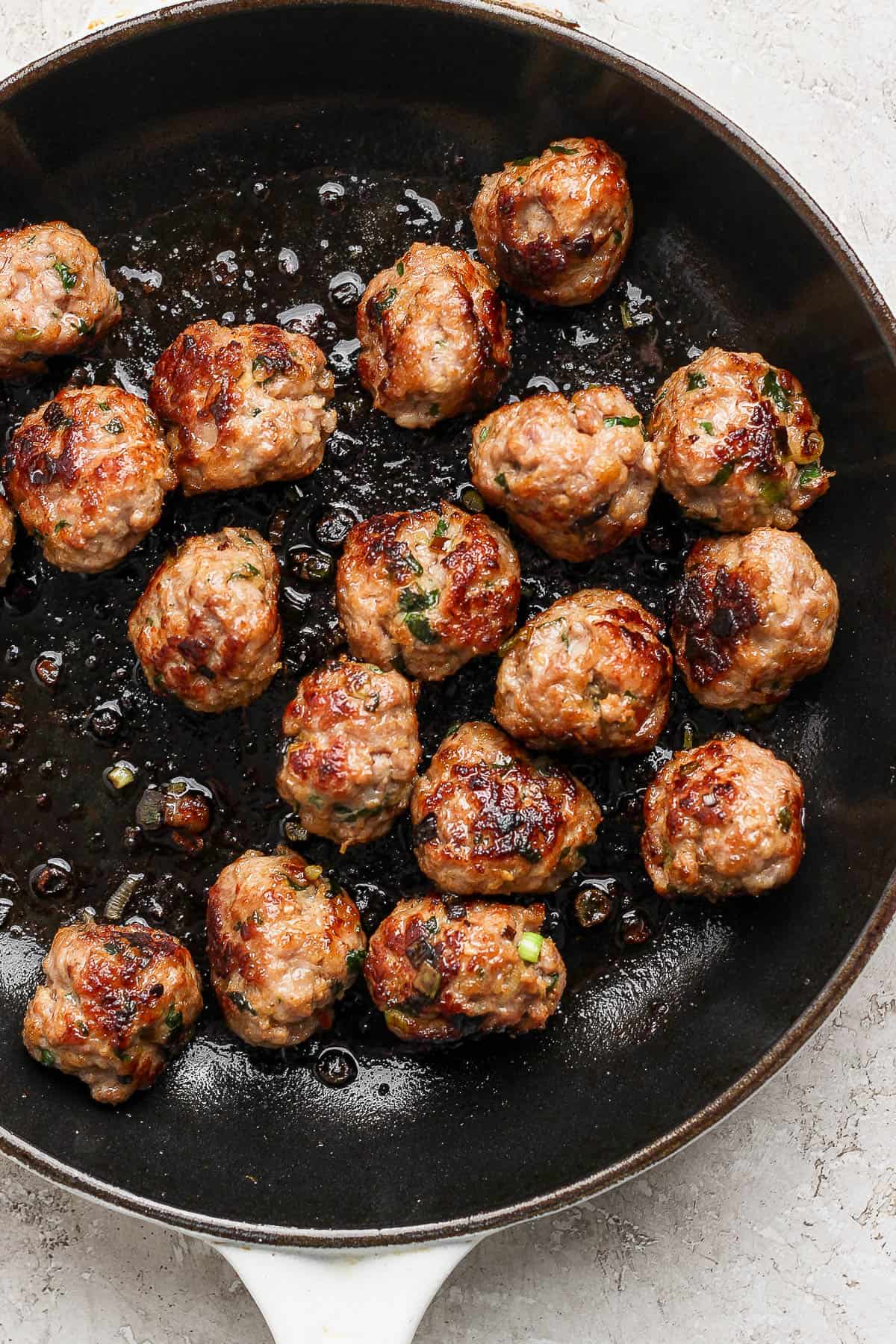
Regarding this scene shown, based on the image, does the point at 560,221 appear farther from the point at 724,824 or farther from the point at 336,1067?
the point at 336,1067

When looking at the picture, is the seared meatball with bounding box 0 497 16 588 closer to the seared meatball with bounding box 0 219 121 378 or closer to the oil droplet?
the seared meatball with bounding box 0 219 121 378

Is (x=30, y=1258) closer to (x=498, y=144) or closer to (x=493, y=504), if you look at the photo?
(x=493, y=504)

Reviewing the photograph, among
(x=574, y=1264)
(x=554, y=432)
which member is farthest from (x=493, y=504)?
(x=574, y=1264)

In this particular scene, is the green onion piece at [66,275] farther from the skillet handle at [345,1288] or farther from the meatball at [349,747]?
the skillet handle at [345,1288]

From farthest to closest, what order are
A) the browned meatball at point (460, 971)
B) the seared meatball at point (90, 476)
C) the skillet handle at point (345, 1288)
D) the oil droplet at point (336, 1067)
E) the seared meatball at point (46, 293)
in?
1. the oil droplet at point (336, 1067)
2. the seared meatball at point (46, 293)
3. the seared meatball at point (90, 476)
4. the browned meatball at point (460, 971)
5. the skillet handle at point (345, 1288)

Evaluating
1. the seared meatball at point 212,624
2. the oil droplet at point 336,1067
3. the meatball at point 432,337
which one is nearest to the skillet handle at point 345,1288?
the oil droplet at point 336,1067
